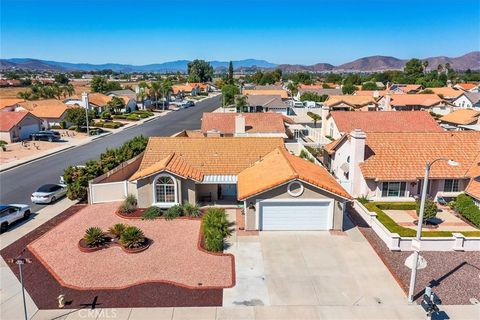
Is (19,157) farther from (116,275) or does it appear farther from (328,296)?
(328,296)

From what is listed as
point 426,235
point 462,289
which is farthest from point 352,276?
point 426,235

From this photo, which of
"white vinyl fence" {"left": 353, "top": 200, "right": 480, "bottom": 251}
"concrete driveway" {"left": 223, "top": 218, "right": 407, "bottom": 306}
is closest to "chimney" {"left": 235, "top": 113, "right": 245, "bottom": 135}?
"concrete driveway" {"left": 223, "top": 218, "right": 407, "bottom": 306}

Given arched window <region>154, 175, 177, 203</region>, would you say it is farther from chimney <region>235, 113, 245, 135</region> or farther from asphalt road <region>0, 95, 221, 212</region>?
chimney <region>235, 113, 245, 135</region>

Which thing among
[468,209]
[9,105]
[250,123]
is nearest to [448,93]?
[250,123]

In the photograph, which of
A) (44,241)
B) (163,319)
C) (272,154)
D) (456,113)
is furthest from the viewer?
(456,113)

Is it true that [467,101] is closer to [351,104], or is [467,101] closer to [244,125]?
[351,104]
